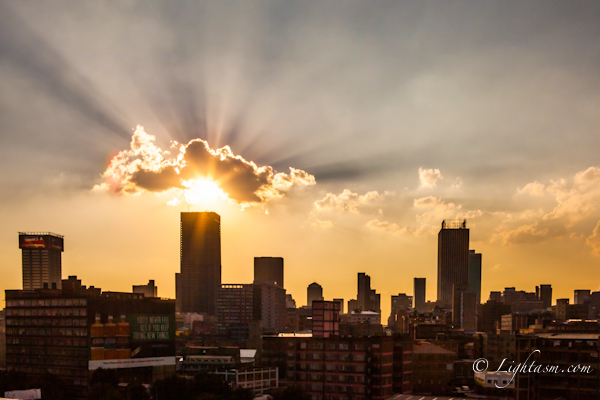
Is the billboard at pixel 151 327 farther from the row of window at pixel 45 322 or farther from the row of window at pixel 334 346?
the row of window at pixel 334 346

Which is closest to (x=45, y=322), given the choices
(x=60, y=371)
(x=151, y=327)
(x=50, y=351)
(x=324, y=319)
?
(x=50, y=351)

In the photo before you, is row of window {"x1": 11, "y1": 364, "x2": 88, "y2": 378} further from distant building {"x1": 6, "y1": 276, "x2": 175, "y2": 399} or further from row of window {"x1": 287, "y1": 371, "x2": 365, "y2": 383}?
row of window {"x1": 287, "y1": 371, "x2": 365, "y2": 383}

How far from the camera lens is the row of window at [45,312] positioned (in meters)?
140

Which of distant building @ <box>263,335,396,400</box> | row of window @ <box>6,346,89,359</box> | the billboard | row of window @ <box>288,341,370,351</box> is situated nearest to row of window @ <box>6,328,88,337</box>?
row of window @ <box>6,346,89,359</box>

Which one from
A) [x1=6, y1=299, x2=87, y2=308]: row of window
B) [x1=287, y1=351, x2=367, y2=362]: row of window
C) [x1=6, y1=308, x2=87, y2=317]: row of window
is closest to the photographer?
[x1=287, y1=351, x2=367, y2=362]: row of window

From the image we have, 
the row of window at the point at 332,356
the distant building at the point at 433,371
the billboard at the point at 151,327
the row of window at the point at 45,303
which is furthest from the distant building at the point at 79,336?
the distant building at the point at 433,371

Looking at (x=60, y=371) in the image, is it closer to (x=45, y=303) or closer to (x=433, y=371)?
(x=45, y=303)

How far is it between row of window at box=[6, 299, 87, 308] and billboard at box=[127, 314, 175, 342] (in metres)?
14.7

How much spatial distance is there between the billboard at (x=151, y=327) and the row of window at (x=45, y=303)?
578 inches

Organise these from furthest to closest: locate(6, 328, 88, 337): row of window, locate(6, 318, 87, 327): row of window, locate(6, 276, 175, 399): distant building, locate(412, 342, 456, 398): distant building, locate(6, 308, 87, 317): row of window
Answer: locate(412, 342, 456, 398): distant building → locate(6, 308, 87, 317): row of window → locate(6, 318, 87, 327): row of window → locate(6, 328, 88, 337): row of window → locate(6, 276, 175, 399): distant building

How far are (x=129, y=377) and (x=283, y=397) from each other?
53.1m

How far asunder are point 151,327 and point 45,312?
27.9m

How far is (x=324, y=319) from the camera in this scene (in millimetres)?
179500

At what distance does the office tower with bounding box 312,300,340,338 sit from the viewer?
7037 inches
